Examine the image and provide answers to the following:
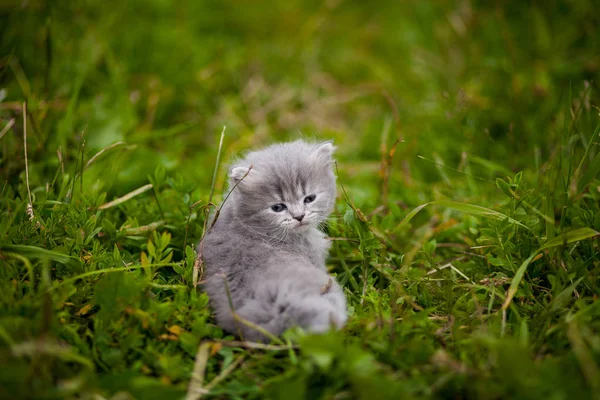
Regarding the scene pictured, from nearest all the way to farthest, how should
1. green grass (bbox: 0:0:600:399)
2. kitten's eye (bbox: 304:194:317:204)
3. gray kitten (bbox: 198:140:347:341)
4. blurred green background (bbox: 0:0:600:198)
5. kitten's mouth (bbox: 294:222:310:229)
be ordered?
1. green grass (bbox: 0:0:600:399)
2. gray kitten (bbox: 198:140:347:341)
3. kitten's mouth (bbox: 294:222:310:229)
4. kitten's eye (bbox: 304:194:317:204)
5. blurred green background (bbox: 0:0:600:198)

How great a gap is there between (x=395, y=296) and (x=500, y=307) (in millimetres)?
628

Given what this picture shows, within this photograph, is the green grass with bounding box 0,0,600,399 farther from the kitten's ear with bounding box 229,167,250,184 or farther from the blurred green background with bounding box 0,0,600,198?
the kitten's ear with bounding box 229,167,250,184

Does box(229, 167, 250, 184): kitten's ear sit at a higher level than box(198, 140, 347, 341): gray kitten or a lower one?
higher

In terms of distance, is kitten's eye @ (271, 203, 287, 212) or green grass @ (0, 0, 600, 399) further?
kitten's eye @ (271, 203, 287, 212)

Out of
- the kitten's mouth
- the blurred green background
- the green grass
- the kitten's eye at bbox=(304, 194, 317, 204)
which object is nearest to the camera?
the green grass

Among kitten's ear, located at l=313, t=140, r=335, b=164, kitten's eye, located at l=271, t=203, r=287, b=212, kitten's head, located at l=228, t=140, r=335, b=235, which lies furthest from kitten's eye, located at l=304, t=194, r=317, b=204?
kitten's ear, located at l=313, t=140, r=335, b=164

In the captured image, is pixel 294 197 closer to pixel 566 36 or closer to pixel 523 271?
pixel 523 271

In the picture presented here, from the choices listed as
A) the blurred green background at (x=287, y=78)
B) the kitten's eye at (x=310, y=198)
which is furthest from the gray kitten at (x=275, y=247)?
the blurred green background at (x=287, y=78)

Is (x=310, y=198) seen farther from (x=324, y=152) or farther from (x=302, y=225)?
(x=324, y=152)

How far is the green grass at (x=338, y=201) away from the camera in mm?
2232

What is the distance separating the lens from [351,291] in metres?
3.13

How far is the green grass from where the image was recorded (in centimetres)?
223

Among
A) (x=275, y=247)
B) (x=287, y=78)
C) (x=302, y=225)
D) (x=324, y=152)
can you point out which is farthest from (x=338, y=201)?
(x=287, y=78)

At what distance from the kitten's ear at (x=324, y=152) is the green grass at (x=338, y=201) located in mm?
327
